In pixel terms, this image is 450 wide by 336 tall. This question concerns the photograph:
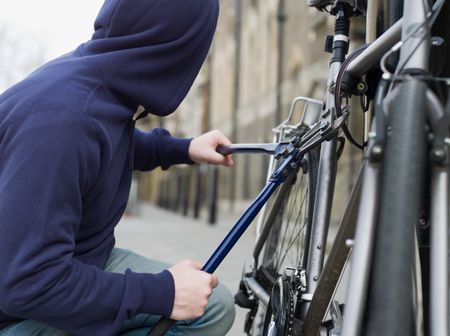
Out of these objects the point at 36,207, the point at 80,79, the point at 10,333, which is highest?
the point at 80,79

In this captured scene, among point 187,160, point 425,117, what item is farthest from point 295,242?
point 425,117

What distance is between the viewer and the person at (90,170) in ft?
4.45

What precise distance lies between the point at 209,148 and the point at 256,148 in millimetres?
195

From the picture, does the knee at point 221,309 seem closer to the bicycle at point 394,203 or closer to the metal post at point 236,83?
the bicycle at point 394,203

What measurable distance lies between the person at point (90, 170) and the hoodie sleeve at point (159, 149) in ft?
1.62

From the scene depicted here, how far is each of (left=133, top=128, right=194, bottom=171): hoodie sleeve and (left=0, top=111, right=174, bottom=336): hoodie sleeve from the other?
82 cm

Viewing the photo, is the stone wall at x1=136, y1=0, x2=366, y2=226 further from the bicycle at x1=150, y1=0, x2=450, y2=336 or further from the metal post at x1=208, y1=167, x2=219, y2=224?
the bicycle at x1=150, y1=0, x2=450, y2=336

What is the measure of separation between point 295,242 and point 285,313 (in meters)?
0.56

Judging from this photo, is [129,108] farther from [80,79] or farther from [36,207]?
[36,207]

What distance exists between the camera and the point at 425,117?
1.11 meters

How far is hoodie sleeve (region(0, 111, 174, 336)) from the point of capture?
4.41 feet

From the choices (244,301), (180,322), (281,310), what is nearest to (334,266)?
(281,310)

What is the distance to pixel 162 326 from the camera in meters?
1.58

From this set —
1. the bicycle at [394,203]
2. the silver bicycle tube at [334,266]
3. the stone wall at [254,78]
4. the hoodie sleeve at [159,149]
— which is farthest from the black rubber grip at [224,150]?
the stone wall at [254,78]
